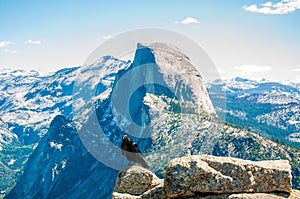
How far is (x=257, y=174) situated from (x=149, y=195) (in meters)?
8.47

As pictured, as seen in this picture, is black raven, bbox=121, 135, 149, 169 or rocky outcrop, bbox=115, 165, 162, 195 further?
black raven, bbox=121, 135, 149, 169

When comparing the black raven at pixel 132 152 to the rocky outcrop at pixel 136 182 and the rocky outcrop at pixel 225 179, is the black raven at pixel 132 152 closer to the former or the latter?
the rocky outcrop at pixel 136 182

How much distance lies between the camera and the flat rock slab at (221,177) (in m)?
24.2

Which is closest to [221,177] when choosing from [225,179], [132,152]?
[225,179]

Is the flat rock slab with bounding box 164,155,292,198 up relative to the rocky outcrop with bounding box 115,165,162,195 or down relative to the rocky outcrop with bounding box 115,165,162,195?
up

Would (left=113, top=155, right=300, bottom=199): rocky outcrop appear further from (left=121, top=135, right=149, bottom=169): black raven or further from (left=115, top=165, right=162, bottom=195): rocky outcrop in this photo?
(left=121, top=135, right=149, bottom=169): black raven

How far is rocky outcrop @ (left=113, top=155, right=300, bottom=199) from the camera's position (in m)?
24.2

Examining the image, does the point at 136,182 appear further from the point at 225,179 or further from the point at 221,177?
the point at 225,179

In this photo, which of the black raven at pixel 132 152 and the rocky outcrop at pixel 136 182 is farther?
the black raven at pixel 132 152

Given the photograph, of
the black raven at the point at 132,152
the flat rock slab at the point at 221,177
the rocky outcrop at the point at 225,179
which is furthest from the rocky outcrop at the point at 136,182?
the flat rock slab at the point at 221,177

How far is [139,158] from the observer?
3084cm

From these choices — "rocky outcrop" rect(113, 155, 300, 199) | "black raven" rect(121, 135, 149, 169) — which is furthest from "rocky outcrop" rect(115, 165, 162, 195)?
"rocky outcrop" rect(113, 155, 300, 199)

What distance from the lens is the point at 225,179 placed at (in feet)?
79.4

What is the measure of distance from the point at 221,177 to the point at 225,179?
0.31m
